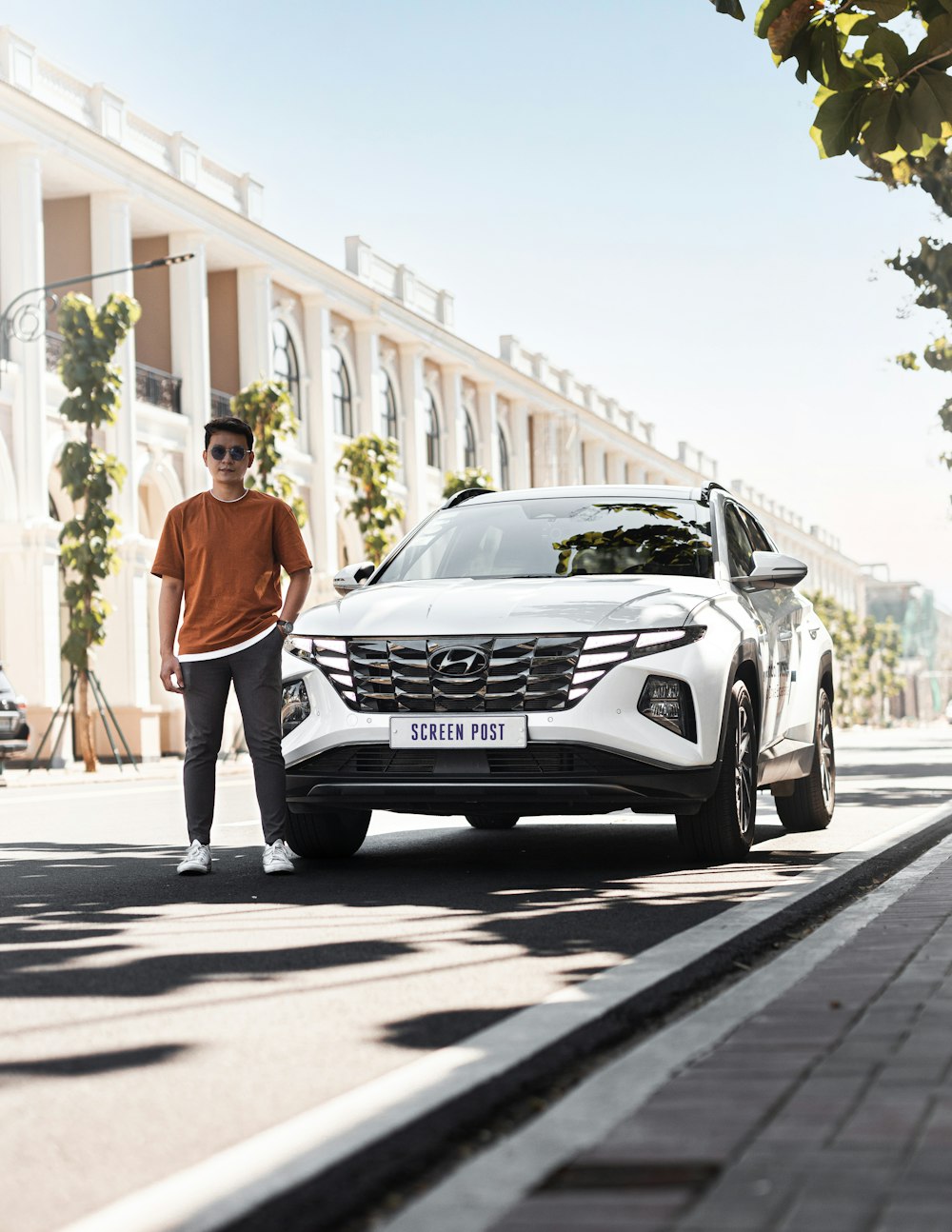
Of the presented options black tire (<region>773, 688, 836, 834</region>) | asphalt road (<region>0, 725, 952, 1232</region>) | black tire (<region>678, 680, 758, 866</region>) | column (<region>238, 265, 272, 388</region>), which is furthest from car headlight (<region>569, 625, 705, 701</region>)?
column (<region>238, 265, 272, 388</region>)

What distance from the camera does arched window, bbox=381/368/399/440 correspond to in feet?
165

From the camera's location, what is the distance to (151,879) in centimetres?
785

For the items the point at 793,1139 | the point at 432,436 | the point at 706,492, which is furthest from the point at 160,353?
the point at 793,1139

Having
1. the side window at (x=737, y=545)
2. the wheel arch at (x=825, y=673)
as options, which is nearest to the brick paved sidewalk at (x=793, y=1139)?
the side window at (x=737, y=545)

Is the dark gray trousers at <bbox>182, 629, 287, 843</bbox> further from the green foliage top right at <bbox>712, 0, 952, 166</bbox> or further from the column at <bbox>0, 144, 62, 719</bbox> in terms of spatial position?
the column at <bbox>0, 144, 62, 719</bbox>

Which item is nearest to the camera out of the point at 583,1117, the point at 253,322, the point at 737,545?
the point at 583,1117

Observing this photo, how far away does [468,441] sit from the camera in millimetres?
57562

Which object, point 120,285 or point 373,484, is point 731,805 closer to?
point 120,285

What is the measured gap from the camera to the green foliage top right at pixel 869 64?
20.3ft

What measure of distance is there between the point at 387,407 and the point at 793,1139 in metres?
48.1

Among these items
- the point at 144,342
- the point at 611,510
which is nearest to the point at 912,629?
the point at 144,342

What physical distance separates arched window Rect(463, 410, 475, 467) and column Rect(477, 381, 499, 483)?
274 millimetres

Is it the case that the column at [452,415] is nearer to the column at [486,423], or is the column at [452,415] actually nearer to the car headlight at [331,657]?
the column at [486,423]

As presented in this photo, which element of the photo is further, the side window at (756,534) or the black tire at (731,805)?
the side window at (756,534)
